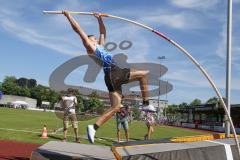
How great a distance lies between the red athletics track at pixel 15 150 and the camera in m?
9.66

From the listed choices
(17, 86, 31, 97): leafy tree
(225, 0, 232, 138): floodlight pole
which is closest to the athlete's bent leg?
(225, 0, 232, 138): floodlight pole

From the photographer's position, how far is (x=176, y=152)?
6.74m

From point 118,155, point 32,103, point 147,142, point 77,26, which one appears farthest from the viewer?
point 32,103

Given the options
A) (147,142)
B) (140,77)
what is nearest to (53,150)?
(147,142)

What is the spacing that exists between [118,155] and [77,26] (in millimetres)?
2373

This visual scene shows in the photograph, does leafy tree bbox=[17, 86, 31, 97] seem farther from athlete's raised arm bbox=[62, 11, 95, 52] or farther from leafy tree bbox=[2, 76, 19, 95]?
athlete's raised arm bbox=[62, 11, 95, 52]

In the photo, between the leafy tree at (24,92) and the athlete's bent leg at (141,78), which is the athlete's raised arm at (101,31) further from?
the leafy tree at (24,92)

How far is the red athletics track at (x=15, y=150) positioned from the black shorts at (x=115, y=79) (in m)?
3.40

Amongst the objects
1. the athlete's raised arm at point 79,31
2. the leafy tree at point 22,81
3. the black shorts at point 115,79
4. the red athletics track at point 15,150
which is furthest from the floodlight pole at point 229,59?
the leafy tree at point 22,81

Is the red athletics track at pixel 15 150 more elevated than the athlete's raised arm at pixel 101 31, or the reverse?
the athlete's raised arm at pixel 101 31

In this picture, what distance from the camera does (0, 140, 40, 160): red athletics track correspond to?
31.7 feet

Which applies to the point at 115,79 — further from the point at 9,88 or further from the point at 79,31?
the point at 9,88

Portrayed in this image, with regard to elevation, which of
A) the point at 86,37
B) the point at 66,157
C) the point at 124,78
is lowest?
the point at 66,157

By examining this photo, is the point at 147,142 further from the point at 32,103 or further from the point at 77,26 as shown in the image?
the point at 32,103
